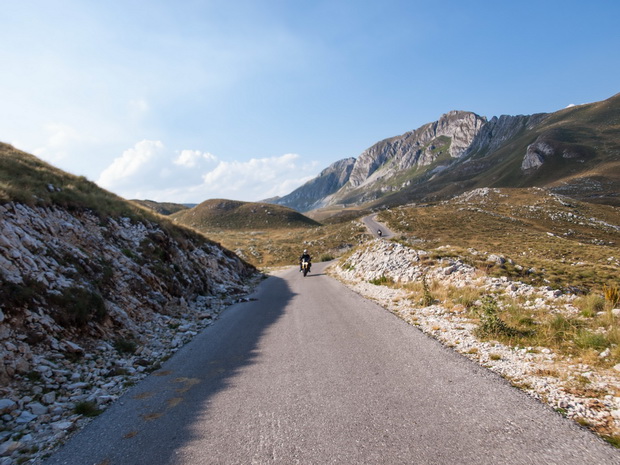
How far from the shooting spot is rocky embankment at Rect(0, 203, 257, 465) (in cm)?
554

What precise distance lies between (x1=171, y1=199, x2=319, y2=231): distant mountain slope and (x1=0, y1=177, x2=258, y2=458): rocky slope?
107 meters

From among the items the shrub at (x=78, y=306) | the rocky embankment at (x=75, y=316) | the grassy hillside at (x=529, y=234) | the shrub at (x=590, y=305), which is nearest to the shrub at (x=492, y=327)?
the shrub at (x=590, y=305)

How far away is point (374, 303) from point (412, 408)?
29.9ft

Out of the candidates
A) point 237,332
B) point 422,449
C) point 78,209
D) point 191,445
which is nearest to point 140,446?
point 191,445

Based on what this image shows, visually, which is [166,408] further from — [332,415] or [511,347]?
[511,347]

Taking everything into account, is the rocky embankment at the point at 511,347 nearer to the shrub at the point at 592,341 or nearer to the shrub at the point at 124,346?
the shrub at the point at 592,341

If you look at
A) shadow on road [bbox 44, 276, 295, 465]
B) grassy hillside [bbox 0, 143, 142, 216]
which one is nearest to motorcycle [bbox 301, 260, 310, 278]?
grassy hillside [bbox 0, 143, 142, 216]

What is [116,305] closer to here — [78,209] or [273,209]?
[78,209]

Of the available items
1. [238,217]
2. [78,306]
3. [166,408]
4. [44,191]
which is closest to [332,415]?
[166,408]

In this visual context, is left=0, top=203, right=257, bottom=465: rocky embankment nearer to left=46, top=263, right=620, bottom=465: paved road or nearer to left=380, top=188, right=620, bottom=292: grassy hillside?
left=46, top=263, right=620, bottom=465: paved road

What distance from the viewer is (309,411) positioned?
4.91m

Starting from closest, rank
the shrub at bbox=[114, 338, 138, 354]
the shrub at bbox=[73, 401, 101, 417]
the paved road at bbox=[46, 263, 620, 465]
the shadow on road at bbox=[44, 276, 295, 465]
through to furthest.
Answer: the paved road at bbox=[46, 263, 620, 465]
the shadow on road at bbox=[44, 276, 295, 465]
the shrub at bbox=[73, 401, 101, 417]
the shrub at bbox=[114, 338, 138, 354]

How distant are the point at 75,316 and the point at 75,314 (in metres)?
0.05

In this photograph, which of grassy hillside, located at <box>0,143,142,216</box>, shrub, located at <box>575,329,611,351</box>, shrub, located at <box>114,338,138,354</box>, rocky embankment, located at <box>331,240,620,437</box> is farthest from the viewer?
grassy hillside, located at <box>0,143,142,216</box>
